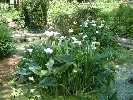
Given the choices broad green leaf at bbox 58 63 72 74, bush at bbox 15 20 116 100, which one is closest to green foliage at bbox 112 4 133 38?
bush at bbox 15 20 116 100

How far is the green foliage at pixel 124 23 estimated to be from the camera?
430 inches

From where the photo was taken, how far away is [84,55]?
614 centimetres

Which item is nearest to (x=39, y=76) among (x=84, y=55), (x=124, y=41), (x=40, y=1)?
(x=84, y=55)

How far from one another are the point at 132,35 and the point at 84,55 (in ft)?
16.6

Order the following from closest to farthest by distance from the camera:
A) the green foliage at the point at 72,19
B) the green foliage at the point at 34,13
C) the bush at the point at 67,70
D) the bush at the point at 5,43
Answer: the bush at the point at 67,70
the bush at the point at 5,43
the green foliage at the point at 72,19
the green foliage at the point at 34,13

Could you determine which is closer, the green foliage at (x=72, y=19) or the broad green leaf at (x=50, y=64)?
the broad green leaf at (x=50, y=64)

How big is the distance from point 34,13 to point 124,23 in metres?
3.62

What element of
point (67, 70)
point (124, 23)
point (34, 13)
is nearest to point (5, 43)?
Result: point (67, 70)

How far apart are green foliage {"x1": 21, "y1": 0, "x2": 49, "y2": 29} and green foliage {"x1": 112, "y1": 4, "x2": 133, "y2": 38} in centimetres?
291

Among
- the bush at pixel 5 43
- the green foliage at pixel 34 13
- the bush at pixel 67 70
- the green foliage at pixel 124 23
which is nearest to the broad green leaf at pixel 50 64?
the bush at pixel 67 70

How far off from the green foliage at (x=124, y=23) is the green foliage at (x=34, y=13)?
115 inches

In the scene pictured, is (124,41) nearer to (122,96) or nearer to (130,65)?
(130,65)

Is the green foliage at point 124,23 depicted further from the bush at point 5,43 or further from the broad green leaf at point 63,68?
the broad green leaf at point 63,68

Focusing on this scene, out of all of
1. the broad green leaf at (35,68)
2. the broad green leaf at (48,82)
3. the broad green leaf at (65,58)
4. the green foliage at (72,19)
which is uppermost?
the green foliage at (72,19)
